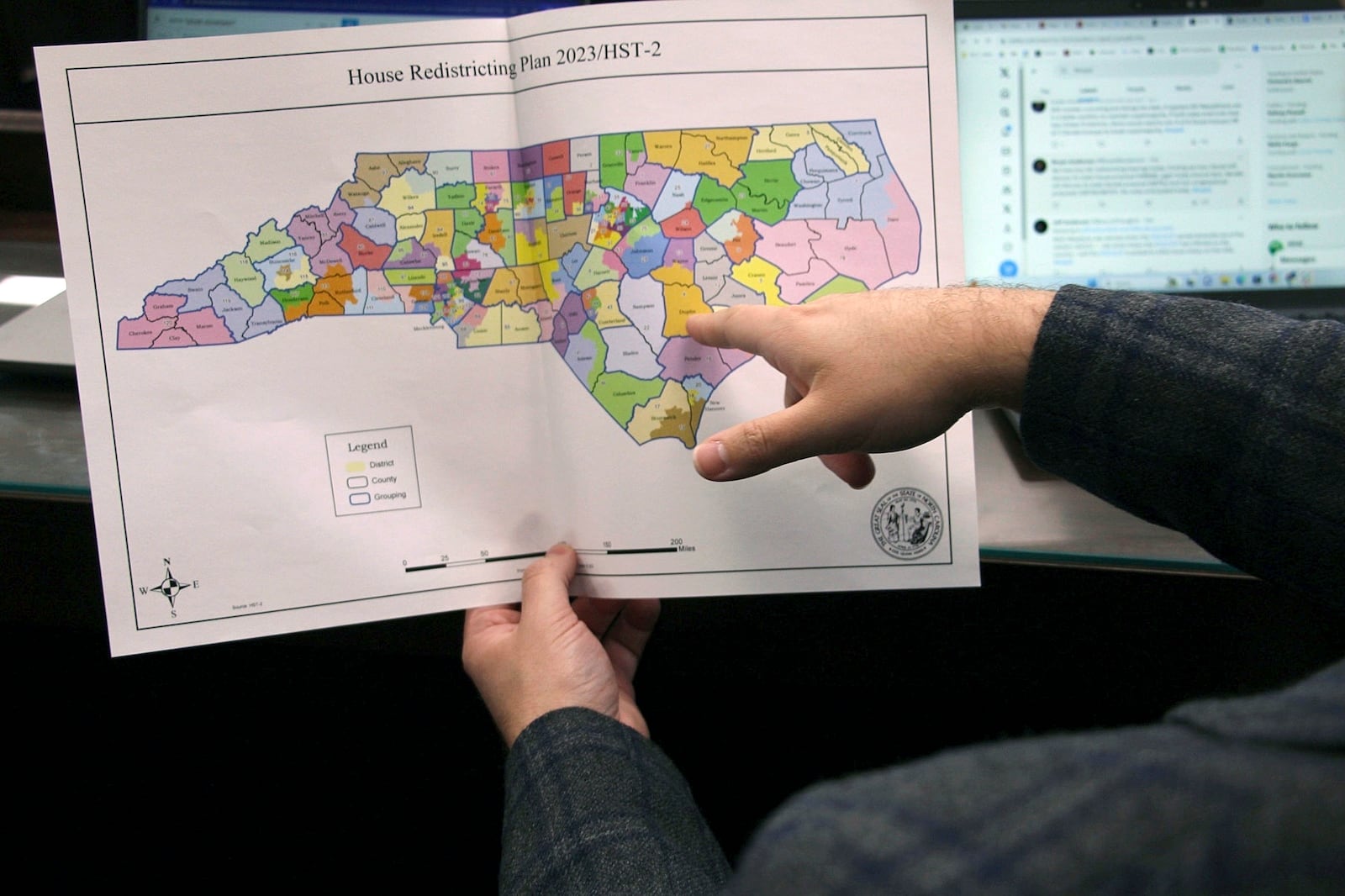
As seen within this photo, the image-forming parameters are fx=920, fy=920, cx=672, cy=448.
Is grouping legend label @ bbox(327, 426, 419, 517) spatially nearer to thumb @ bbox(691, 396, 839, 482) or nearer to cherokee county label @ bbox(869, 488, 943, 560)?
thumb @ bbox(691, 396, 839, 482)

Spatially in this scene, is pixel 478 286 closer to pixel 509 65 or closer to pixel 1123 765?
pixel 509 65

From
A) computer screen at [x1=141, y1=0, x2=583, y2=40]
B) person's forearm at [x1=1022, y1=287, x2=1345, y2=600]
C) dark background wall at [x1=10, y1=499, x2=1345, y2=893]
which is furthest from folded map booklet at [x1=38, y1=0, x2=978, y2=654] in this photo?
dark background wall at [x1=10, y1=499, x2=1345, y2=893]

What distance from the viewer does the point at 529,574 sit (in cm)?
62

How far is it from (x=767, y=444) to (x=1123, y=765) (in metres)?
0.36

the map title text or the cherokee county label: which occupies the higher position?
the map title text

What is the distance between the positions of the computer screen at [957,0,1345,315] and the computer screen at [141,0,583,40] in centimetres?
42

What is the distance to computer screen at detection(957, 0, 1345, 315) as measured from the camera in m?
0.78

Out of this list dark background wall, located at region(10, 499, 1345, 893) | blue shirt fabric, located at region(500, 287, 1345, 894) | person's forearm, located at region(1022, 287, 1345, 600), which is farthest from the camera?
dark background wall, located at region(10, 499, 1345, 893)

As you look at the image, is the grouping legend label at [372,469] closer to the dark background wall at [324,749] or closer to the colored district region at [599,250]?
the colored district region at [599,250]

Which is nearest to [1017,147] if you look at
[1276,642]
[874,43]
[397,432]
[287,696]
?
[874,43]

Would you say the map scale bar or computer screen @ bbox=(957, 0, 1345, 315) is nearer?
the map scale bar

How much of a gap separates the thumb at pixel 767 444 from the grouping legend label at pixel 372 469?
0.68 feet

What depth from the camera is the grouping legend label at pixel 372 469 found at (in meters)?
0.63

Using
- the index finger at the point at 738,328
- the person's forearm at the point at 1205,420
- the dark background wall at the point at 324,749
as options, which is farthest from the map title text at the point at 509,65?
the dark background wall at the point at 324,749
